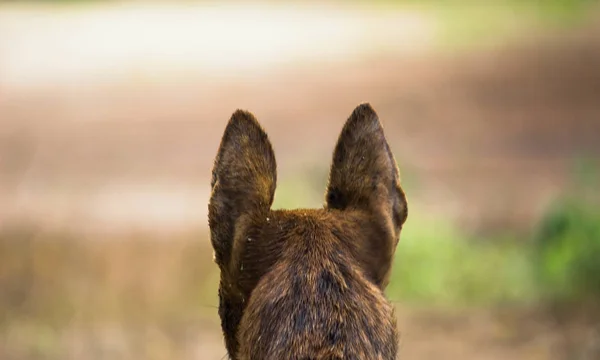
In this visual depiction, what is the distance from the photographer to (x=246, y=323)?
3.74 meters

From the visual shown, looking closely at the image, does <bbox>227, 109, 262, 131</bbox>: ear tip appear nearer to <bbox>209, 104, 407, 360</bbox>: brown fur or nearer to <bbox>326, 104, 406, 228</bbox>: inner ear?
<bbox>209, 104, 407, 360</bbox>: brown fur

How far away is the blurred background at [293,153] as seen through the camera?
30.9 feet

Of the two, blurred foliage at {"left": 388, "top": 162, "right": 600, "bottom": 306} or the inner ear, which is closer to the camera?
the inner ear

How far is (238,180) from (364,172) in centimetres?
47

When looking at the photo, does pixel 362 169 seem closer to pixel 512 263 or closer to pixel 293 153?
pixel 512 263

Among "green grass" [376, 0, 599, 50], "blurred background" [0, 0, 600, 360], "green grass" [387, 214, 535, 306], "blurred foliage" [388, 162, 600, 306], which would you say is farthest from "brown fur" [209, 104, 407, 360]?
"green grass" [376, 0, 599, 50]

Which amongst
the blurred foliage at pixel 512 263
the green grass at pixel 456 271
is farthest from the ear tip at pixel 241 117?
the blurred foliage at pixel 512 263

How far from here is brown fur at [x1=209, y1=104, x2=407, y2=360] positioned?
360 cm

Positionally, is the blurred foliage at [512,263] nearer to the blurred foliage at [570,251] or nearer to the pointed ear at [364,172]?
the blurred foliage at [570,251]

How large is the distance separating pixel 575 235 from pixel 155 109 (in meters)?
8.94

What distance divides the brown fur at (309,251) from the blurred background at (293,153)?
4.17 m

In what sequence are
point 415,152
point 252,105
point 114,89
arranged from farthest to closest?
point 114,89, point 252,105, point 415,152

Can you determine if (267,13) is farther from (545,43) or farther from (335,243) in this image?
(335,243)

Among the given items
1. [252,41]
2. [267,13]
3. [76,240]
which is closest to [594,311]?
[76,240]
